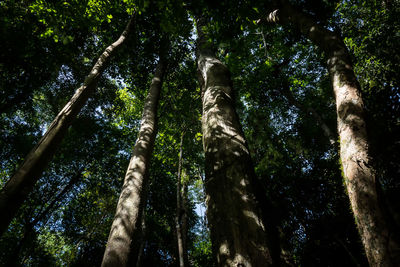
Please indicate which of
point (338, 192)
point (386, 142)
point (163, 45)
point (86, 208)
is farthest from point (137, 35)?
point (86, 208)

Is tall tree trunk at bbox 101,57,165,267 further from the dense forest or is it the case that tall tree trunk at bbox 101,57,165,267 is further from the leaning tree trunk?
the leaning tree trunk

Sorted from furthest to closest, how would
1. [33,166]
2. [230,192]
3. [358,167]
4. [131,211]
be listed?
[131,211]
[33,166]
[358,167]
[230,192]

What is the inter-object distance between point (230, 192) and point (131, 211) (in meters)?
2.52

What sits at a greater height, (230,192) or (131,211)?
(131,211)

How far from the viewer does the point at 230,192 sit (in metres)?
1.46

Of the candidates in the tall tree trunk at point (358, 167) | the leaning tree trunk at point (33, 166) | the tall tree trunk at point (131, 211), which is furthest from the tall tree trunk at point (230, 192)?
the leaning tree trunk at point (33, 166)

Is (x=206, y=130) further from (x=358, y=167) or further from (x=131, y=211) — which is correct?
(x=131, y=211)

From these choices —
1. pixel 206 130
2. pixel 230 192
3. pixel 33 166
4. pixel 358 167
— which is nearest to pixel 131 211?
pixel 33 166

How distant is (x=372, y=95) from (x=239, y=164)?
16.2 feet

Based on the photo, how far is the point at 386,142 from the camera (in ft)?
11.4

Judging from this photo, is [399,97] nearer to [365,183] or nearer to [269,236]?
[365,183]

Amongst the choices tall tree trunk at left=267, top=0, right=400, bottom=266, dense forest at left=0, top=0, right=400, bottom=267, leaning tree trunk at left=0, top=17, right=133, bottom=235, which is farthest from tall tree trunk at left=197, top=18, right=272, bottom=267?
leaning tree trunk at left=0, top=17, right=133, bottom=235

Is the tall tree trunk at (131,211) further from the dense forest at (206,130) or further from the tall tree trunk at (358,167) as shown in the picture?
the tall tree trunk at (358,167)

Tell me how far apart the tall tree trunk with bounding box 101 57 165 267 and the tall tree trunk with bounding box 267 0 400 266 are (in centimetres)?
310
